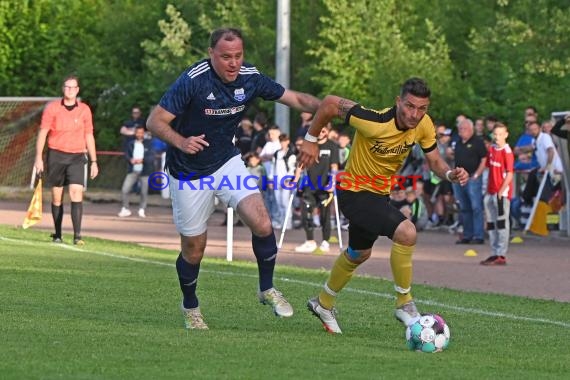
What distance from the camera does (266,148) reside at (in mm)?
27734

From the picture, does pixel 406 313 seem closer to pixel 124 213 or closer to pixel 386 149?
pixel 386 149

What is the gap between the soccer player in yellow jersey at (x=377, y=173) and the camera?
10.4 metres

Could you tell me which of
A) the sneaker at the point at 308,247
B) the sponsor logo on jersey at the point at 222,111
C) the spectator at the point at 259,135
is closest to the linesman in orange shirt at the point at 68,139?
the sneaker at the point at 308,247

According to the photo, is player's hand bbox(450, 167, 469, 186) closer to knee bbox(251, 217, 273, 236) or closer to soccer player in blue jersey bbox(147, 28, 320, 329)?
soccer player in blue jersey bbox(147, 28, 320, 329)

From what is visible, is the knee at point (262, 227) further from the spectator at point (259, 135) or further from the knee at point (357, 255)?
the spectator at point (259, 135)

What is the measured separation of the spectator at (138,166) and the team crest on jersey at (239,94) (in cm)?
2051

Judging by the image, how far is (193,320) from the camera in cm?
1073

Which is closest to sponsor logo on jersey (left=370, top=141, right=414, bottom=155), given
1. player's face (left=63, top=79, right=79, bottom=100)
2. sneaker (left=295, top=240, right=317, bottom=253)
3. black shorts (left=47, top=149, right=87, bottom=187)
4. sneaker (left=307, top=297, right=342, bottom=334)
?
sneaker (left=307, top=297, right=342, bottom=334)

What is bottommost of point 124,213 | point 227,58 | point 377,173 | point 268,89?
point 124,213

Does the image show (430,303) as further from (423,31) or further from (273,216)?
(423,31)

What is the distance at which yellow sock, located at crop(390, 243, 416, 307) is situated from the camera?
10.5 meters

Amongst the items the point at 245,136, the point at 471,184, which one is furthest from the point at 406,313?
the point at 245,136

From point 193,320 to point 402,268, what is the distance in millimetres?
1637

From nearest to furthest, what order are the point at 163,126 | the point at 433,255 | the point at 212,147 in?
the point at 163,126 → the point at 212,147 → the point at 433,255
